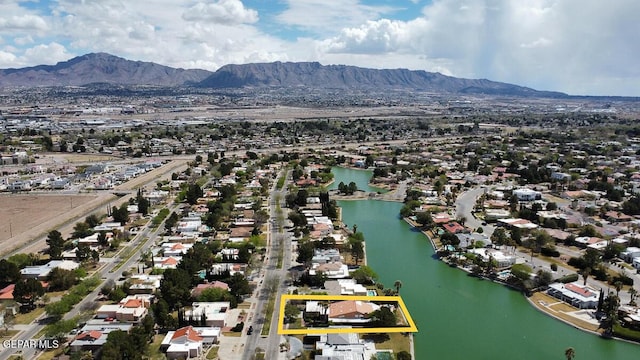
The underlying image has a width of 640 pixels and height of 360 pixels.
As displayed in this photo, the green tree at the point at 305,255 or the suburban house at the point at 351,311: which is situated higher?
the green tree at the point at 305,255

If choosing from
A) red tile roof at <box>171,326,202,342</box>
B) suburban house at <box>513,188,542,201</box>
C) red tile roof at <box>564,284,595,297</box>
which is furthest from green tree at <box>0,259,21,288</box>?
suburban house at <box>513,188,542,201</box>

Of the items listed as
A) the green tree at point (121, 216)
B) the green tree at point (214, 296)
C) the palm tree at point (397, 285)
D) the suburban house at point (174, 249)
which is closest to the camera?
the green tree at point (214, 296)

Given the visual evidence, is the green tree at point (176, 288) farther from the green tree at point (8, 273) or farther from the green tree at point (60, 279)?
the green tree at point (8, 273)

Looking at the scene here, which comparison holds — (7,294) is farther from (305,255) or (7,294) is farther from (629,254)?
(629,254)

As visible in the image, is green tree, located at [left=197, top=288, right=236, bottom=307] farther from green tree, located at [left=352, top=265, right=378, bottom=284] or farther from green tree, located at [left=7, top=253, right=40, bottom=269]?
green tree, located at [left=7, top=253, right=40, bottom=269]

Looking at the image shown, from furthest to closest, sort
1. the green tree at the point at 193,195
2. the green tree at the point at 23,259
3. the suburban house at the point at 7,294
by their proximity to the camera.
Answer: the green tree at the point at 193,195
the green tree at the point at 23,259
the suburban house at the point at 7,294

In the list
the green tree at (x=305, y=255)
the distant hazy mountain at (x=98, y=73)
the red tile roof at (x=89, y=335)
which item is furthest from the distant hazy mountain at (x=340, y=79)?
the red tile roof at (x=89, y=335)
